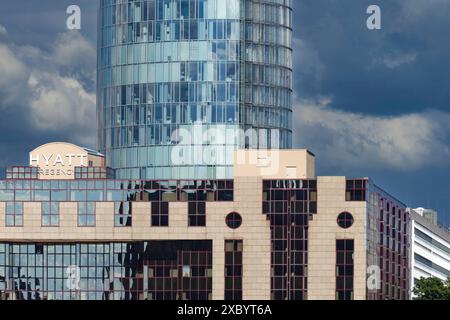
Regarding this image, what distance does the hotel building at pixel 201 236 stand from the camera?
186m

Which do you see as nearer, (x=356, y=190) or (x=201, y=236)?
(x=356, y=190)

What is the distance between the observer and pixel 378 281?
190m

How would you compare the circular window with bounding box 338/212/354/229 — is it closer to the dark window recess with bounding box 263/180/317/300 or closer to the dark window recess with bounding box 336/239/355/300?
the dark window recess with bounding box 336/239/355/300

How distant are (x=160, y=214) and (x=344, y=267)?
26852 millimetres

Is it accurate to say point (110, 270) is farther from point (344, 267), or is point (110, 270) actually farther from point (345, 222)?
point (345, 222)

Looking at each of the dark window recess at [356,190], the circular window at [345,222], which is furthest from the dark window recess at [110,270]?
the dark window recess at [356,190]

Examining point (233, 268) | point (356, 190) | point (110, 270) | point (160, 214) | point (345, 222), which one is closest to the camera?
point (345, 222)

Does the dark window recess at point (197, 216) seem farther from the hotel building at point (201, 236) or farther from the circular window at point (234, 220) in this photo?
the circular window at point (234, 220)

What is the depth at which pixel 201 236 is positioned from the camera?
190m

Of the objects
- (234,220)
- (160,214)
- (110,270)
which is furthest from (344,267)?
(110,270)

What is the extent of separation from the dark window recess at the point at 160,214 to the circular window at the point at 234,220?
8.62 metres

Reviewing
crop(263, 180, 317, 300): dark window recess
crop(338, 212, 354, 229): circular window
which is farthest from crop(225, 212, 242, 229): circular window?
crop(338, 212, 354, 229): circular window

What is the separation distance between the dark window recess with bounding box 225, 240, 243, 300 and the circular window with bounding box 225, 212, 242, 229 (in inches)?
87.8
